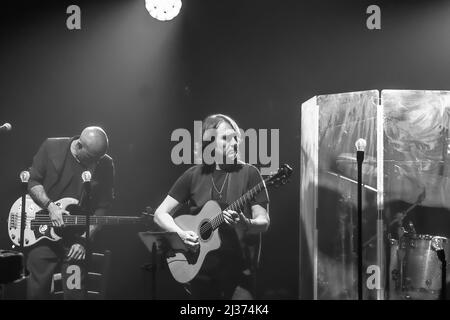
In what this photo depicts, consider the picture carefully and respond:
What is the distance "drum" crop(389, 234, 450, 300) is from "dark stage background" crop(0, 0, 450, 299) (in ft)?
3.16

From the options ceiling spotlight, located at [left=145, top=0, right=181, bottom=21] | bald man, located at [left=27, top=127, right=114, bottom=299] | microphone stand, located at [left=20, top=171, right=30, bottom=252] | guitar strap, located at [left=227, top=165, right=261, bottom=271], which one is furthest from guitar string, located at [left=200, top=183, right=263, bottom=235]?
ceiling spotlight, located at [left=145, top=0, right=181, bottom=21]

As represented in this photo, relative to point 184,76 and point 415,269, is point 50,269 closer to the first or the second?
point 184,76

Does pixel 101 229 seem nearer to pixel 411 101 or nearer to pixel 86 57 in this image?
pixel 86 57

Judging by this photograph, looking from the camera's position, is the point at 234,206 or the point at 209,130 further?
the point at 209,130

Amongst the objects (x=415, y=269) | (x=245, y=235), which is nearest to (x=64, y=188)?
(x=245, y=235)

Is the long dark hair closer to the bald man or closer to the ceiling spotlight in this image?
the bald man

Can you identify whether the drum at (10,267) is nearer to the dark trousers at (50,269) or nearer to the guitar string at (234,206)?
the dark trousers at (50,269)

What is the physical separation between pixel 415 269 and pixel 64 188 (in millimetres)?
3445

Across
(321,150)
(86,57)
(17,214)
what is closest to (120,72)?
(86,57)

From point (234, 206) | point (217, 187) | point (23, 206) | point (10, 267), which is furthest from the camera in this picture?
point (23, 206)

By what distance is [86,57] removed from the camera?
6.02 meters

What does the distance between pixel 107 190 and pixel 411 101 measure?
3069 mm

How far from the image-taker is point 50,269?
5.80m

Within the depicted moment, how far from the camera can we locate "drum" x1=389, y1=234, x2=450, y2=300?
5309 millimetres
